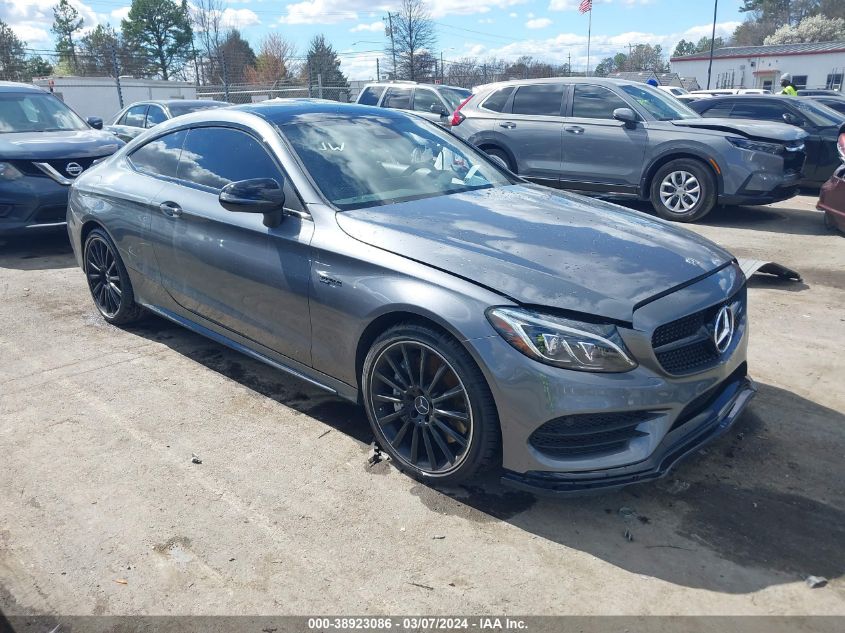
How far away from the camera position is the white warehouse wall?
53769 mm

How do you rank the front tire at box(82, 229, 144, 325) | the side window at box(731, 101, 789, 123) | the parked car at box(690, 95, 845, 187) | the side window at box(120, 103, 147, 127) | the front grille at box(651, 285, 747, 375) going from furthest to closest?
the side window at box(120, 103, 147, 127) → the side window at box(731, 101, 789, 123) → the parked car at box(690, 95, 845, 187) → the front tire at box(82, 229, 144, 325) → the front grille at box(651, 285, 747, 375)

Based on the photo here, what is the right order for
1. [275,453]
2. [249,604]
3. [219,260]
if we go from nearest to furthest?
[249,604] → [275,453] → [219,260]

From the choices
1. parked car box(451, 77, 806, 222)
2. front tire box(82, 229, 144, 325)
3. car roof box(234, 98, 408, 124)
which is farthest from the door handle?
parked car box(451, 77, 806, 222)

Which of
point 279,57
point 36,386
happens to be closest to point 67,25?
point 279,57

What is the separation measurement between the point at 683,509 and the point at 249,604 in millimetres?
1821

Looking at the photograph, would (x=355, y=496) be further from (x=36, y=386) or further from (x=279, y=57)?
(x=279, y=57)

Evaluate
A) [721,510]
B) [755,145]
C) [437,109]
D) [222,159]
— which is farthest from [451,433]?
[437,109]

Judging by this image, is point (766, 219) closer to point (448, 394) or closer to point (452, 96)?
point (452, 96)

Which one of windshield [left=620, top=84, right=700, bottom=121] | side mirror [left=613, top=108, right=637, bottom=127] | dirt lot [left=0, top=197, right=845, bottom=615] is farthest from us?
windshield [left=620, top=84, right=700, bottom=121]

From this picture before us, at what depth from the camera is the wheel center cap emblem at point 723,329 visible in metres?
2.96

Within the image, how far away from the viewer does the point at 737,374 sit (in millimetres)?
3254

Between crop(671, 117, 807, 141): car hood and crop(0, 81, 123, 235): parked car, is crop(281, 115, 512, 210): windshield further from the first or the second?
crop(671, 117, 807, 141): car hood

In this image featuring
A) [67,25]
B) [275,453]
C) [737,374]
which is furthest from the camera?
[67,25]

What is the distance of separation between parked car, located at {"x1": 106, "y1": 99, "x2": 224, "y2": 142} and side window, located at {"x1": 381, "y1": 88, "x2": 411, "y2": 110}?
11.1 ft
